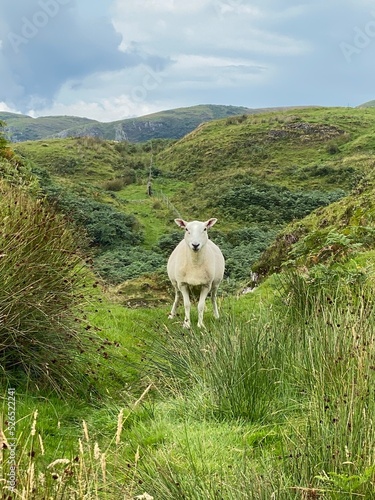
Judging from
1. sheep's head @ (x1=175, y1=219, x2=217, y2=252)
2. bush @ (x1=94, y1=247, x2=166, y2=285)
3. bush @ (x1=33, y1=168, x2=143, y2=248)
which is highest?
sheep's head @ (x1=175, y1=219, x2=217, y2=252)

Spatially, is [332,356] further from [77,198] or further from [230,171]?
[230,171]

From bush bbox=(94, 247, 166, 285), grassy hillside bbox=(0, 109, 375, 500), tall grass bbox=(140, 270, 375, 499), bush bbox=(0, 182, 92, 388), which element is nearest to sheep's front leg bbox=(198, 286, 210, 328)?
grassy hillside bbox=(0, 109, 375, 500)

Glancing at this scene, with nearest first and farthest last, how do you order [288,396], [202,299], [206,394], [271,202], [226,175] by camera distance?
[288,396] → [206,394] → [202,299] → [271,202] → [226,175]

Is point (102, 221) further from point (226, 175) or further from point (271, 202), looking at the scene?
point (226, 175)

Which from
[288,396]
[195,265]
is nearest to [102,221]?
[195,265]

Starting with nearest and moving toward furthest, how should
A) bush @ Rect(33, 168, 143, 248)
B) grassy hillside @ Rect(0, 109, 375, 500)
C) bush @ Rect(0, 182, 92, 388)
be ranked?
1. grassy hillside @ Rect(0, 109, 375, 500)
2. bush @ Rect(0, 182, 92, 388)
3. bush @ Rect(33, 168, 143, 248)

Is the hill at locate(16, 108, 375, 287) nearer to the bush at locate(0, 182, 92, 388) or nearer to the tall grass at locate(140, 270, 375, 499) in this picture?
the bush at locate(0, 182, 92, 388)

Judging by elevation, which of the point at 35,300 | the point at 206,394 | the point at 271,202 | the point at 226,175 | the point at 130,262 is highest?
the point at 226,175

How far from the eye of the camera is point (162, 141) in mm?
88812

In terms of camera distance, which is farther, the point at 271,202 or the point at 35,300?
the point at 271,202

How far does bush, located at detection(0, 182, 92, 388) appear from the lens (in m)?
5.04

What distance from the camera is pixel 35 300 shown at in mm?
5312

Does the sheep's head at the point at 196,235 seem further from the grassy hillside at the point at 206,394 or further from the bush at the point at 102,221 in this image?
the bush at the point at 102,221

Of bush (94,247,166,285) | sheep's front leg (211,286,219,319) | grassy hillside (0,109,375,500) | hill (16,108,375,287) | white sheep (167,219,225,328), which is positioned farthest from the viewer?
hill (16,108,375,287)
